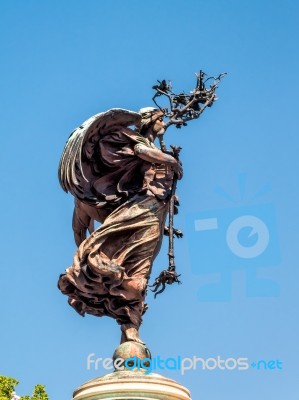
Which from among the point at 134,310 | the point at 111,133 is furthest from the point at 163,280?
the point at 111,133

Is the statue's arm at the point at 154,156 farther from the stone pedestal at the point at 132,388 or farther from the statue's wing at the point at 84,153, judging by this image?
the stone pedestal at the point at 132,388

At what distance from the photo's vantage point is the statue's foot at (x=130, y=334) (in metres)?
7.46

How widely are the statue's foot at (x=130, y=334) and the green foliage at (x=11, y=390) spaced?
487 inches

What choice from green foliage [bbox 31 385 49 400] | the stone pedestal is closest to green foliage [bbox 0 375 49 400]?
green foliage [bbox 31 385 49 400]

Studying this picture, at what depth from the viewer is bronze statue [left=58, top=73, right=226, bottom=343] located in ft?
24.7

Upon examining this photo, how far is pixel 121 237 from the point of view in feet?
25.5

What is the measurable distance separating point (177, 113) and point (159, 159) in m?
0.87

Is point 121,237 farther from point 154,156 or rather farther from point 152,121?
point 152,121

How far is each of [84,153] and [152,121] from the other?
95 centimetres

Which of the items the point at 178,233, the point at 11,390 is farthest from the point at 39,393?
the point at 178,233

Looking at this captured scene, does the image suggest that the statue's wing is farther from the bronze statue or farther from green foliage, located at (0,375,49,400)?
green foliage, located at (0,375,49,400)

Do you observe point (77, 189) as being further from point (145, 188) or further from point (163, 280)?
point (163, 280)

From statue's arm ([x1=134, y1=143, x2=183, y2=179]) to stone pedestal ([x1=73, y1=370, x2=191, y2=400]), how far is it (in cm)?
236

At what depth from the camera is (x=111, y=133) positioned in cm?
815
